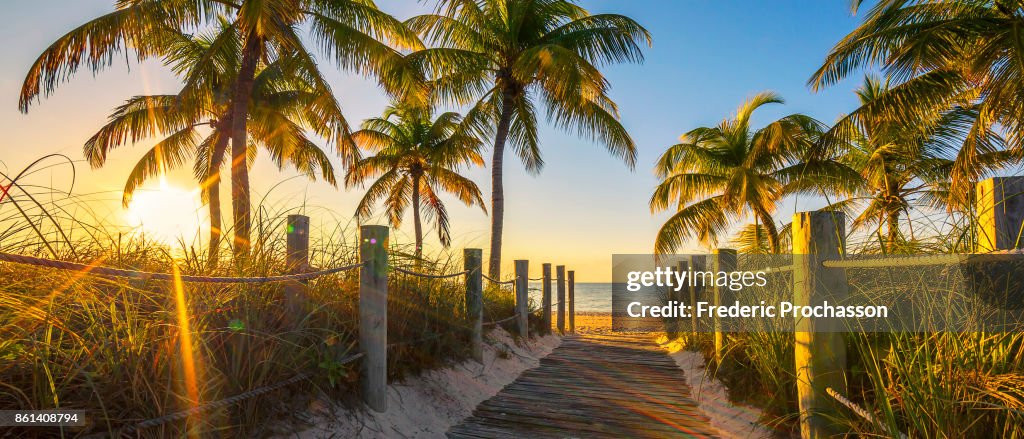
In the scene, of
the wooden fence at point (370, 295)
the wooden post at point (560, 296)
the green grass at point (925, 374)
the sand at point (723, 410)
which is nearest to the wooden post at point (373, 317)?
the wooden fence at point (370, 295)

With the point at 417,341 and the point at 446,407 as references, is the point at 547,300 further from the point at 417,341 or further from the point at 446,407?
the point at 446,407

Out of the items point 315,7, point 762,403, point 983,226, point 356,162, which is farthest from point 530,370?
point 315,7

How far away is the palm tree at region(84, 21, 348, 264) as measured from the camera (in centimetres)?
1262

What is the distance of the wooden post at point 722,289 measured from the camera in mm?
6035

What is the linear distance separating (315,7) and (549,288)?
24.6 feet

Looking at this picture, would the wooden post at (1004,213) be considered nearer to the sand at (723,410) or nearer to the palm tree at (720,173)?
the sand at (723,410)

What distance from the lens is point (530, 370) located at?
6.78 metres

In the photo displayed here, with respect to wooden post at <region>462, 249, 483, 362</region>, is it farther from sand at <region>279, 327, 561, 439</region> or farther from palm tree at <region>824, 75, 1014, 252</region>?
palm tree at <region>824, 75, 1014, 252</region>

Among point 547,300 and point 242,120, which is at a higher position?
point 242,120

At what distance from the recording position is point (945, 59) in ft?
36.1

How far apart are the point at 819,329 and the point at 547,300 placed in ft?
24.8

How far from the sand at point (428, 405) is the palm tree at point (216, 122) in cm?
685

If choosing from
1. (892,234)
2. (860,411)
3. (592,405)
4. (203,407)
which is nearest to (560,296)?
(592,405)

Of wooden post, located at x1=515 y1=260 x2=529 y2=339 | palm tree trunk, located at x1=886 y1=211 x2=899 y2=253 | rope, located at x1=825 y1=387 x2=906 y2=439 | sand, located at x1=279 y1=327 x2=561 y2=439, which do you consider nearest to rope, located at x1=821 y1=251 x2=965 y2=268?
rope, located at x1=825 y1=387 x2=906 y2=439
